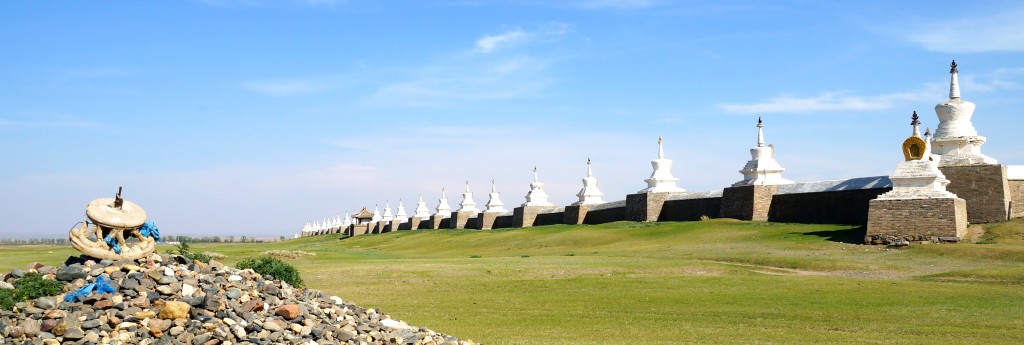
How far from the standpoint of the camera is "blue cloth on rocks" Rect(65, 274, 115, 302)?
1257 cm

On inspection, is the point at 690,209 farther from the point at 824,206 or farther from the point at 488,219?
the point at 488,219

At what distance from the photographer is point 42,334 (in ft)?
39.1

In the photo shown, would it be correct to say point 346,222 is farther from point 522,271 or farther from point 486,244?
point 522,271

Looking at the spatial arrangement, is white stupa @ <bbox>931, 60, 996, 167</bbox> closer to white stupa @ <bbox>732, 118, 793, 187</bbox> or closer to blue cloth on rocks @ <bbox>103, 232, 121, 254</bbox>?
white stupa @ <bbox>732, 118, 793, 187</bbox>

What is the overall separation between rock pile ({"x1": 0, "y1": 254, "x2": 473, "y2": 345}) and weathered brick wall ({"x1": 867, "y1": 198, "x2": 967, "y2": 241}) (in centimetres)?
2198

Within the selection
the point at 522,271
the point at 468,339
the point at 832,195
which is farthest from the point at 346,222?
the point at 468,339

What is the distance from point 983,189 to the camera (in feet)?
115

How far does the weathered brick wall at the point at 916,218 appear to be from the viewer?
31016mm

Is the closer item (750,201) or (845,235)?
(845,235)

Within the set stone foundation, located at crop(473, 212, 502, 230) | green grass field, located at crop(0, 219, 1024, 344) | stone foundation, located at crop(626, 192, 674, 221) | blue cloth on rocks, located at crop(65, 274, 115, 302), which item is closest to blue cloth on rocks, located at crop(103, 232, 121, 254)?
blue cloth on rocks, located at crop(65, 274, 115, 302)

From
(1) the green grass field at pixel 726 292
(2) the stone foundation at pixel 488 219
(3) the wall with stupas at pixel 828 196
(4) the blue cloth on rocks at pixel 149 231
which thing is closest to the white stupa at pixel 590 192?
(3) the wall with stupas at pixel 828 196

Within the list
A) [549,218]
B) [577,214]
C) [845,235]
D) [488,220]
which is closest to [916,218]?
[845,235]

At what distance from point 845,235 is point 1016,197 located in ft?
23.9

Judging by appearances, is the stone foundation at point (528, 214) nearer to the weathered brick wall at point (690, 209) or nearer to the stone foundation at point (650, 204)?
the stone foundation at point (650, 204)
